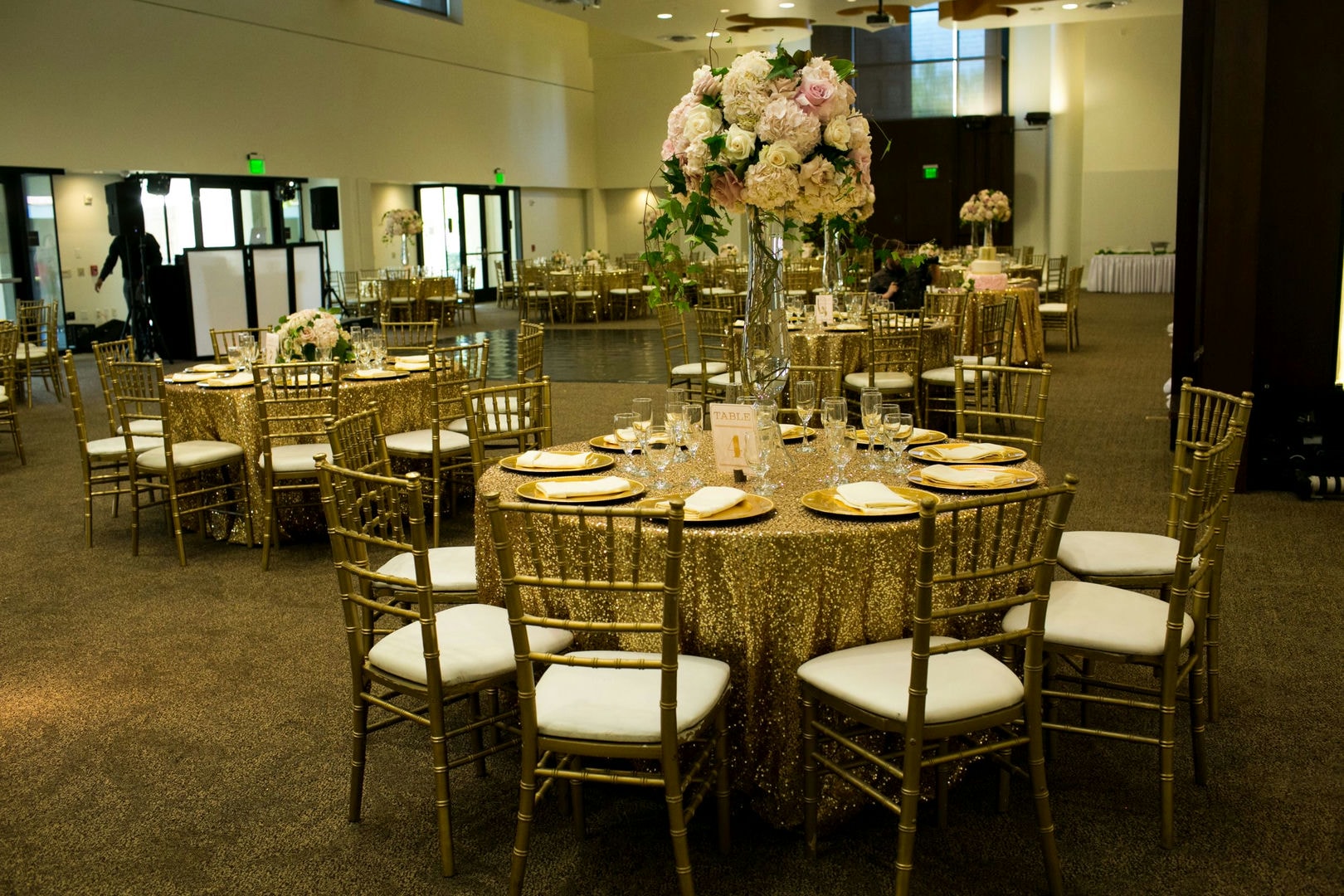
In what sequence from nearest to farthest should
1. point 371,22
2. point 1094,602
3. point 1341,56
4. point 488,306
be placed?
point 1094,602 → point 1341,56 → point 371,22 → point 488,306

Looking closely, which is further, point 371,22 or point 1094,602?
point 371,22

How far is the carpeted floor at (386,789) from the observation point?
2730 millimetres

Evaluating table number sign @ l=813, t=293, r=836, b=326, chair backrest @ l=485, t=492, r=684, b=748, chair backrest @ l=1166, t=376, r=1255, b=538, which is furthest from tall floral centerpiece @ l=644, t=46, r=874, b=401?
table number sign @ l=813, t=293, r=836, b=326

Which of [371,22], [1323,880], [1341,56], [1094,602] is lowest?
[1323,880]

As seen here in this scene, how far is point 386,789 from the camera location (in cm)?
320

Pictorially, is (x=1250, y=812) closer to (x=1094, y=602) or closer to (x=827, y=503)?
(x=1094, y=602)

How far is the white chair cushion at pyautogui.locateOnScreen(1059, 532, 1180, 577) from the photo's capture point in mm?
3299

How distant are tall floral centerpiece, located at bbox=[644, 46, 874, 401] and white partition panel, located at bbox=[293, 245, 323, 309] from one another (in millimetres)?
13310

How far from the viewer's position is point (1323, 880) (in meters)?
2.62

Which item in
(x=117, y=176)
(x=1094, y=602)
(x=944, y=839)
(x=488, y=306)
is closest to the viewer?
(x=944, y=839)

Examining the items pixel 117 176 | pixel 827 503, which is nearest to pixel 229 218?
pixel 117 176

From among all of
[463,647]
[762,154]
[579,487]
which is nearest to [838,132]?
[762,154]

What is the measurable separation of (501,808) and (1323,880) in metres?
1.94

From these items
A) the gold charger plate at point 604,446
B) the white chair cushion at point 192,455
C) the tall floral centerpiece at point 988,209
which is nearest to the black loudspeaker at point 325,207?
the tall floral centerpiece at point 988,209
